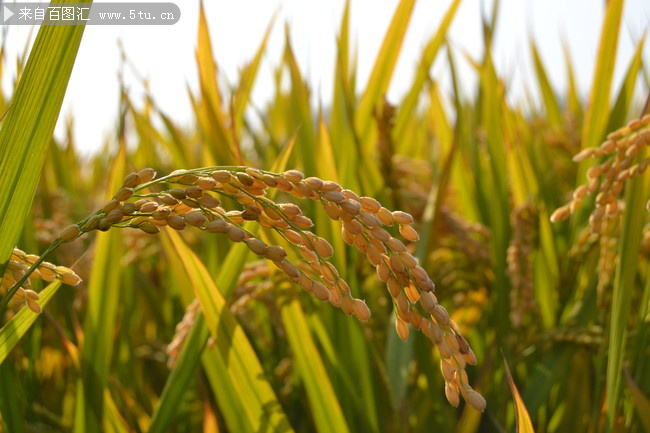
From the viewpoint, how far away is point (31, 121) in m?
0.88

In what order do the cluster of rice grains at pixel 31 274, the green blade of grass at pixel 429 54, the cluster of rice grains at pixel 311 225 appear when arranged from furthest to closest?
the green blade of grass at pixel 429 54 → the cluster of rice grains at pixel 31 274 → the cluster of rice grains at pixel 311 225

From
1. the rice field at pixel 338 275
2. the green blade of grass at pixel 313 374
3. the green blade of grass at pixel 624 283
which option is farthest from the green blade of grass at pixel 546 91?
the green blade of grass at pixel 313 374

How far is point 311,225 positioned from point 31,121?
0.43 metres

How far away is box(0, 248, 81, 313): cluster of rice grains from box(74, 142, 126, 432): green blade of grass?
0.39 metres

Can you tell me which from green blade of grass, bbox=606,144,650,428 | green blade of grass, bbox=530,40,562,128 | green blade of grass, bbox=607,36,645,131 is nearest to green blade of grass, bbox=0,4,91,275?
green blade of grass, bbox=606,144,650,428

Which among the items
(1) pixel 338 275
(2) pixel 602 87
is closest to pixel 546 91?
(2) pixel 602 87

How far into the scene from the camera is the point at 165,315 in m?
2.26

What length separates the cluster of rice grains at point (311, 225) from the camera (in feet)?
2.26

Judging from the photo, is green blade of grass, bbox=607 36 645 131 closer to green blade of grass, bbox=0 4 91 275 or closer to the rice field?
the rice field

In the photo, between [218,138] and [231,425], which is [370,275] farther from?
[231,425]

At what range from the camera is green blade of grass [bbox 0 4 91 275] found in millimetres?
860

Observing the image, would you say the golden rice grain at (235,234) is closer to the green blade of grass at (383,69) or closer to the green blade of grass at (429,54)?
the green blade of grass at (383,69)

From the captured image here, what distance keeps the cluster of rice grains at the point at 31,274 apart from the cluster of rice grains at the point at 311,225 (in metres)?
0.09

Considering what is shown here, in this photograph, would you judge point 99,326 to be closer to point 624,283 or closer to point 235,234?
point 235,234
